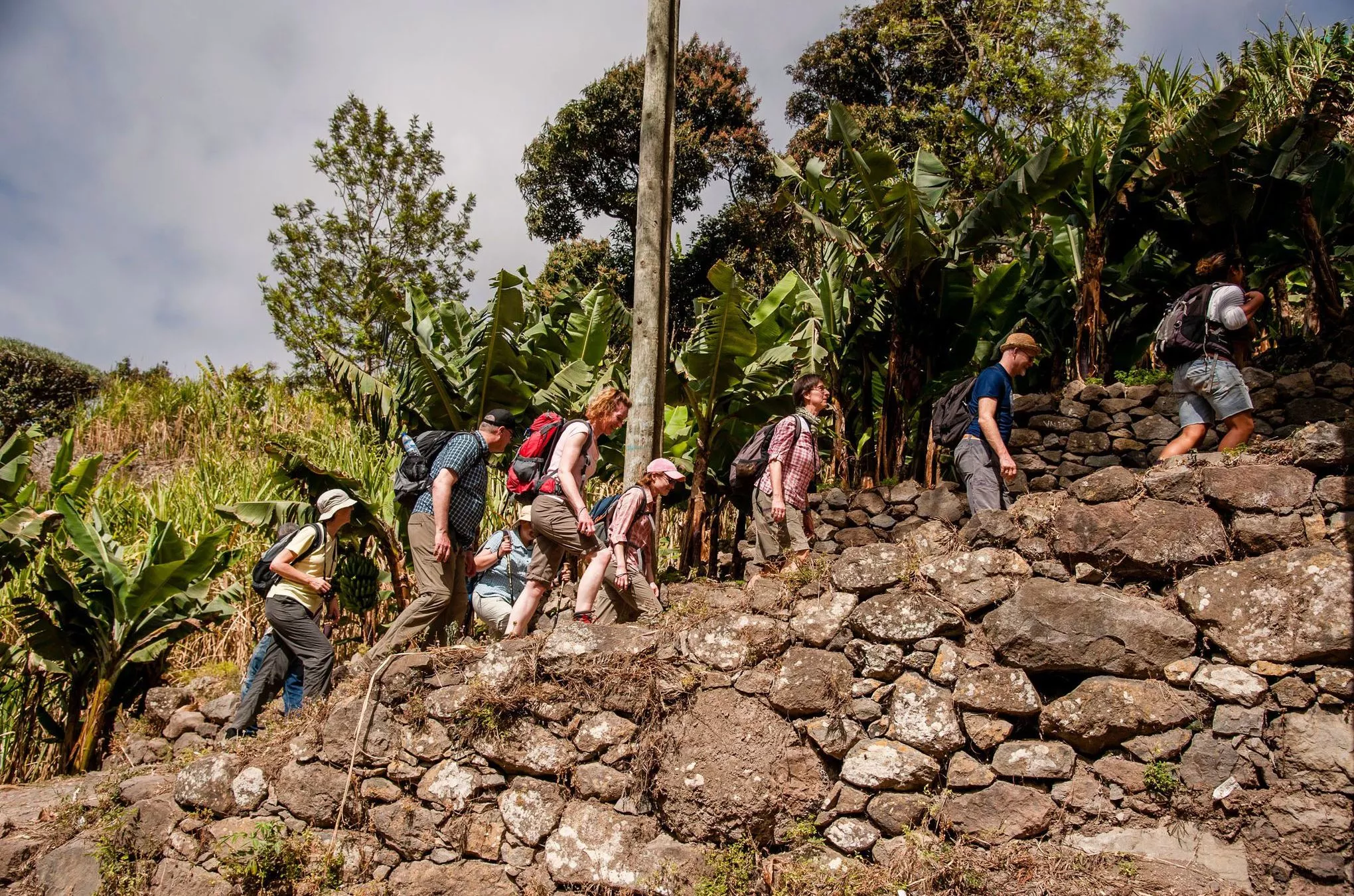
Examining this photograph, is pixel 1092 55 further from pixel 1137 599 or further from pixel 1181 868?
pixel 1181 868

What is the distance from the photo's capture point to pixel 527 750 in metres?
4.52

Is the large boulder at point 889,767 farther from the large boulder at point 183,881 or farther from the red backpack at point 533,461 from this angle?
the large boulder at point 183,881

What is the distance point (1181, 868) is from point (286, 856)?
4.28 metres

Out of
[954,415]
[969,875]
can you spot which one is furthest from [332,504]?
[969,875]

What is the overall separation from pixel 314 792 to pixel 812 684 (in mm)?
2823

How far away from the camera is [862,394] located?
8.52 metres

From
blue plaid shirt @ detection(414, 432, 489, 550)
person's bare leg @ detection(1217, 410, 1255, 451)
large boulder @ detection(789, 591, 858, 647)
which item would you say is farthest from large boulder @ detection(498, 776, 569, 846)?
person's bare leg @ detection(1217, 410, 1255, 451)

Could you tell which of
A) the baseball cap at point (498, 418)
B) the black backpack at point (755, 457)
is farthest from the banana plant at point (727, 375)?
the baseball cap at point (498, 418)

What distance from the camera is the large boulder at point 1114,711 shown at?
3.56 metres

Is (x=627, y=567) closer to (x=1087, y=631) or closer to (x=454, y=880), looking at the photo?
(x=454, y=880)

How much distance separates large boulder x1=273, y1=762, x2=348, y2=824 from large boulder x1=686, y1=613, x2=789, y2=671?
2110 millimetres

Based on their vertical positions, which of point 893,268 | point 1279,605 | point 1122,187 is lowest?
point 1279,605

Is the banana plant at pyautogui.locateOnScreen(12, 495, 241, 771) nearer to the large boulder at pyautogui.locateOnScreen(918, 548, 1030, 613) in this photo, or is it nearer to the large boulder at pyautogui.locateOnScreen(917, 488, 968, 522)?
the large boulder at pyautogui.locateOnScreen(918, 548, 1030, 613)

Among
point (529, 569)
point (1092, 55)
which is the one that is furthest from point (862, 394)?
point (1092, 55)
